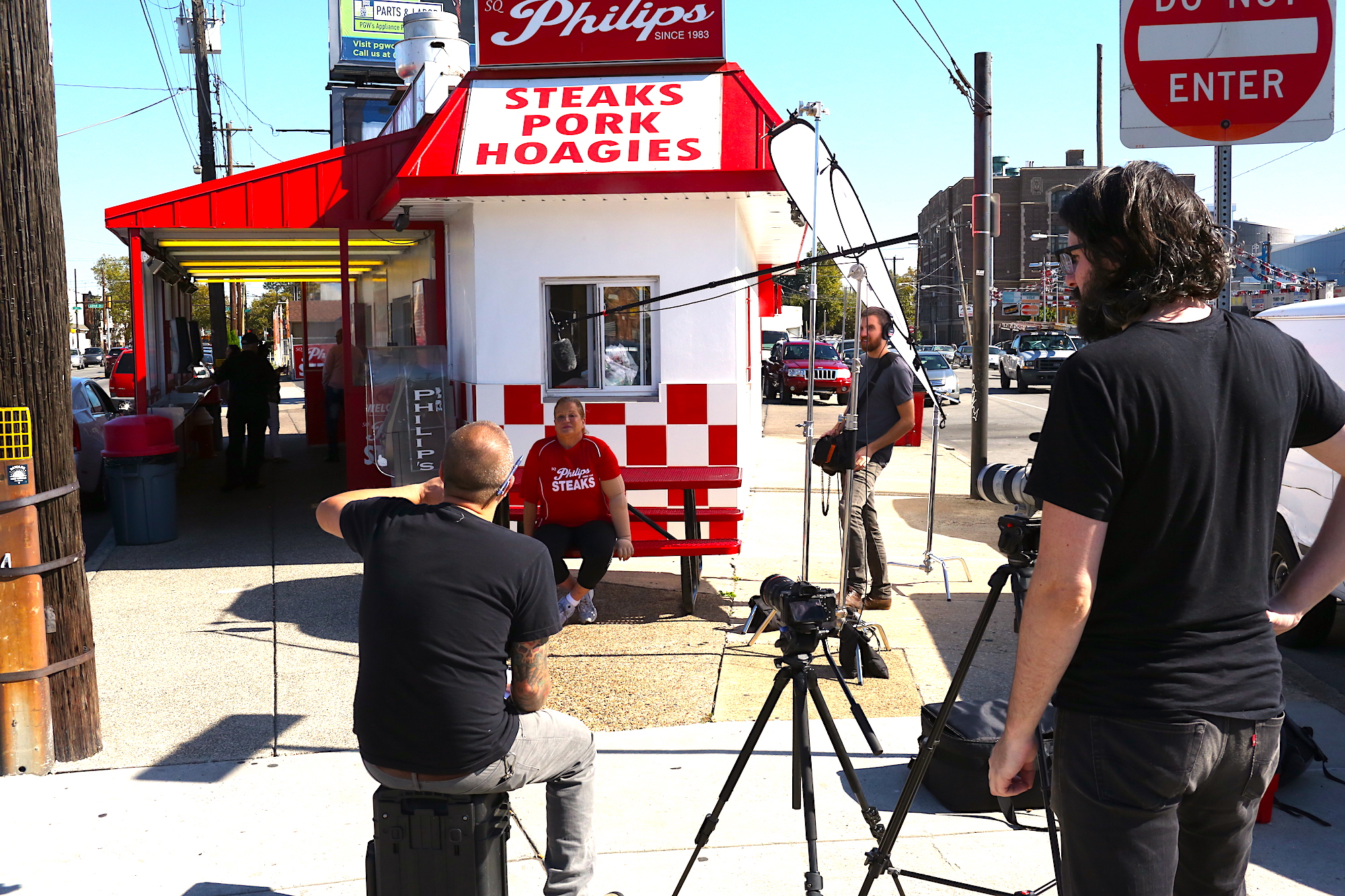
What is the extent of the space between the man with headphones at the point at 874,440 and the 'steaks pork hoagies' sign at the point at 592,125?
179 cm

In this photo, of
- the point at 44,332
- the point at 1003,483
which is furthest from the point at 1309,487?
the point at 44,332

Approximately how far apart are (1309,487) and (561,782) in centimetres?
452

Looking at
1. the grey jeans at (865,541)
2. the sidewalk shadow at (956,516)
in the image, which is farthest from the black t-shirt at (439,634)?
the sidewalk shadow at (956,516)

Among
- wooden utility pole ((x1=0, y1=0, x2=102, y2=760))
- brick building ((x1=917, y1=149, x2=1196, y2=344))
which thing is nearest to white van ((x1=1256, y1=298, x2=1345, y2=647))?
wooden utility pole ((x1=0, y1=0, x2=102, y2=760))

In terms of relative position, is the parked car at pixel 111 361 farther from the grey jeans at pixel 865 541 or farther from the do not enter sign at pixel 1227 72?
the do not enter sign at pixel 1227 72

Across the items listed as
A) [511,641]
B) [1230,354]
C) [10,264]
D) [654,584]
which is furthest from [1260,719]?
[654,584]

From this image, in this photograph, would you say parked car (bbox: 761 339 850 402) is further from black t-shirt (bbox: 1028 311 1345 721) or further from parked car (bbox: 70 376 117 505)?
black t-shirt (bbox: 1028 311 1345 721)

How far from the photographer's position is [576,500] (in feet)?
20.7

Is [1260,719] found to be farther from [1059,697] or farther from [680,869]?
[680,869]

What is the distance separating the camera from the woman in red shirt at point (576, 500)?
6.26m

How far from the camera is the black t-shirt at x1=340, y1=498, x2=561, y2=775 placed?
274 cm

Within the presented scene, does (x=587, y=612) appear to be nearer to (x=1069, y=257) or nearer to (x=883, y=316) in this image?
(x=883, y=316)

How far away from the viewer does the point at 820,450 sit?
18.2 ft

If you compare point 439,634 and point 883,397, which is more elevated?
point 883,397
